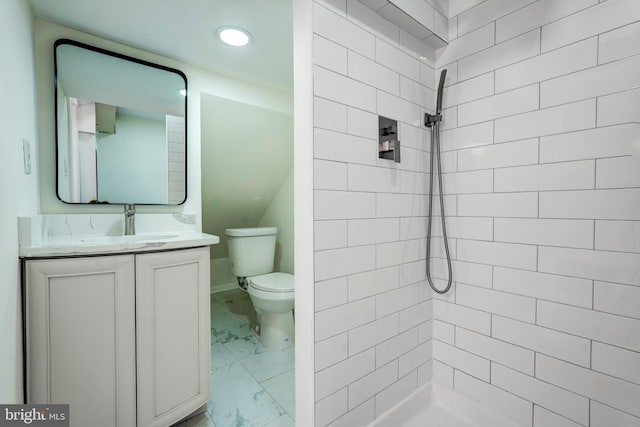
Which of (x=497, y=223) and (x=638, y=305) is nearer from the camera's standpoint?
(x=638, y=305)

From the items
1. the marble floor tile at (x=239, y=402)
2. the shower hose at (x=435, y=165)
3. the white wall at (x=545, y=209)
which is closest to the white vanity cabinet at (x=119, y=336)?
the marble floor tile at (x=239, y=402)

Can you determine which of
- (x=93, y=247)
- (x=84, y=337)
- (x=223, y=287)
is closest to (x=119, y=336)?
(x=84, y=337)

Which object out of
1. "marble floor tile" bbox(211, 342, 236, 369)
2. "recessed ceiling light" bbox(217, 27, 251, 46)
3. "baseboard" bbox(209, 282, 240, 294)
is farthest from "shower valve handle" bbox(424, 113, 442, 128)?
"baseboard" bbox(209, 282, 240, 294)

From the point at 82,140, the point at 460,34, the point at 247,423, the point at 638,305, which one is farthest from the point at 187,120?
the point at 638,305

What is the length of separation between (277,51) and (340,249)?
1334 millimetres

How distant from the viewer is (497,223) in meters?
1.20

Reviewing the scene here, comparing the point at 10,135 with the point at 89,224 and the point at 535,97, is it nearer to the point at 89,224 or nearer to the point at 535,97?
the point at 89,224

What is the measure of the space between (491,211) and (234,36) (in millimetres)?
1624

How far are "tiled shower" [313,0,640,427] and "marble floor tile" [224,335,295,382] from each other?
819 millimetres

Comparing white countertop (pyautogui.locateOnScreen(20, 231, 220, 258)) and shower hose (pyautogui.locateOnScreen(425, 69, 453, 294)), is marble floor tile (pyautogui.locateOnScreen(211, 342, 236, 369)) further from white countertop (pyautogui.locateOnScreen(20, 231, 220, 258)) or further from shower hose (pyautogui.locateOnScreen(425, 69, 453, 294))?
shower hose (pyautogui.locateOnScreen(425, 69, 453, 294))

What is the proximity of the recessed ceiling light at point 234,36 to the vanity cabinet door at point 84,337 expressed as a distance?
4.15 feet

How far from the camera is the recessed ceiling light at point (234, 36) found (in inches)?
56.4

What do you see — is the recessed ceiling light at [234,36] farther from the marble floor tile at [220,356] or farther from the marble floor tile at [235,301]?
the marble floor tile at [235,301]

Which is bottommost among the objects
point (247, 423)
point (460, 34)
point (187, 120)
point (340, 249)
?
point (247, 423)
